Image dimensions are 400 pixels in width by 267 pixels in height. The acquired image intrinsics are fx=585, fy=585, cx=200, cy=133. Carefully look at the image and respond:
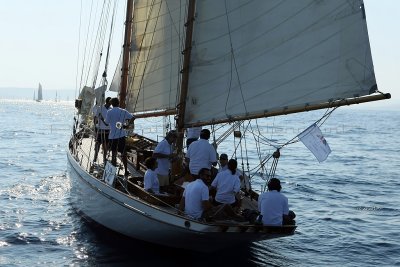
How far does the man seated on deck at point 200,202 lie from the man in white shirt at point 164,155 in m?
2.35

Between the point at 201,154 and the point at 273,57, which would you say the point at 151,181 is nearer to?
the point at 201,154

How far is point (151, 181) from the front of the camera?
50.1ft

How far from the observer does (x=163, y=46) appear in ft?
67.9

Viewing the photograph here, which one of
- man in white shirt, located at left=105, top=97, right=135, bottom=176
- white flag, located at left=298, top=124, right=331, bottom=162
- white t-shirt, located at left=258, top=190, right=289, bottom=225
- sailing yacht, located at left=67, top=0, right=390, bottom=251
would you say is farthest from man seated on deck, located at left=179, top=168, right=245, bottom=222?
man in white shirt, located at left=105, top=97, right=135, bottom=176

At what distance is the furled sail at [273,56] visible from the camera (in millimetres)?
13492

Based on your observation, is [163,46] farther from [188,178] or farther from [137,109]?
[188,178]

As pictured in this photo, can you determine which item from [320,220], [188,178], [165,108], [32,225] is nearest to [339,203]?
[320,220]

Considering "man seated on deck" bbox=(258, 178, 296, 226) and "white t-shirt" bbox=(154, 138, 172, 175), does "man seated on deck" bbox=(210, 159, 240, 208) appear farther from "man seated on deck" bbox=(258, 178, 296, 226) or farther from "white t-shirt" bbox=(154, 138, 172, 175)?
"white t-shirt" bbox=(154, 138, 172, 175)

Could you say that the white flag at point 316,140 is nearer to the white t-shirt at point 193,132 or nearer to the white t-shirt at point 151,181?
the white t-shirt at point 151,181

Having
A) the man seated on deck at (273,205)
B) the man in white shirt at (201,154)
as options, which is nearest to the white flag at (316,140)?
the man seated on deck at (273,205)

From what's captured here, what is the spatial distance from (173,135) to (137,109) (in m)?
6.24

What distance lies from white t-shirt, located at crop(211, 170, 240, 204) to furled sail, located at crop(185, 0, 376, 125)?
1.75 m

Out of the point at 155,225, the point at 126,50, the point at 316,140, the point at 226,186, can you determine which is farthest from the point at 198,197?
the point at 126,50

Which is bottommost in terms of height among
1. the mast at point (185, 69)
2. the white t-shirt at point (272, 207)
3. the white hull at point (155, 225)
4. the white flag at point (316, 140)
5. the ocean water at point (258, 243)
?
the ocean water at point (258, 243)
